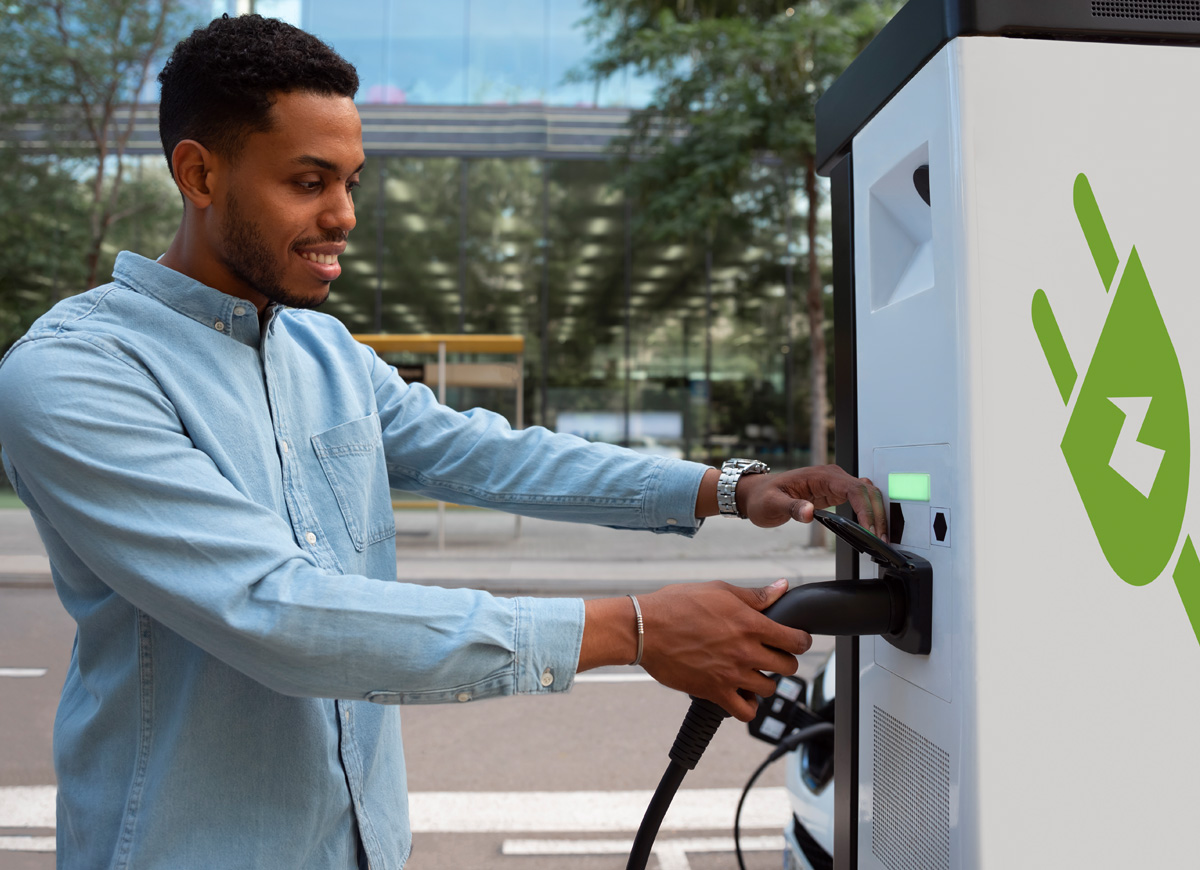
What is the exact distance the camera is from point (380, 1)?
13.2 m

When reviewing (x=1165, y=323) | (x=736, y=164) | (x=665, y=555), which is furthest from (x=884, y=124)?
(x=665, y=555)

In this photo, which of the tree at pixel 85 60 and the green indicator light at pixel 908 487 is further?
the tree at pixel 85 60

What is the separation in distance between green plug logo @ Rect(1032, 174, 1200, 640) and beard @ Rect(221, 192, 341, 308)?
0.85 m

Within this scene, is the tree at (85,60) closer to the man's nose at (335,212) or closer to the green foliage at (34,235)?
the green foliage at (34,235)

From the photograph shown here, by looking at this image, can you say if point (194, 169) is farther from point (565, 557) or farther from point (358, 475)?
point (565, 557)

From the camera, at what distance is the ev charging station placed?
938mm

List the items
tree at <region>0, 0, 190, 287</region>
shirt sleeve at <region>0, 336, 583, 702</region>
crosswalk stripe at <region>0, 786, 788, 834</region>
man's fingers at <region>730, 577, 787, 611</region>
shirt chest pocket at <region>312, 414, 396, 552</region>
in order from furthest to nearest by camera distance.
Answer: tree at <region>0, 0, 190, 287</region>
crosswalk stripe at <region>0, 786, 788, 834</region>
shirt chest pocket at <region>312, 414, 396, 552</region>
man's fingers at <region>730, 577, 787, 611</region>
shirt sleeve at <region>0, 336, 583, 702</region>

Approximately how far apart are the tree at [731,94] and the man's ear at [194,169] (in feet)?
24.2

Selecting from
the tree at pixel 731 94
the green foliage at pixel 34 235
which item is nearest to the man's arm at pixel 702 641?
the tree at pixel 731 94

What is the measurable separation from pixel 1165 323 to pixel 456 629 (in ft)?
2.55

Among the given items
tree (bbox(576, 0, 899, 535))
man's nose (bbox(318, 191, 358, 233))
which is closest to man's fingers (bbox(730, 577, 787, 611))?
man's nose (bbox(318, 191, 358, 233))

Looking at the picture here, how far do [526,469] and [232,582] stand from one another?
0.62 m

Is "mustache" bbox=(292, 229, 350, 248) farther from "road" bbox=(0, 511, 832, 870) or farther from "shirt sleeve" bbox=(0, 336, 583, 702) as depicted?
"road" bbox=(0, 511, 832, 870)

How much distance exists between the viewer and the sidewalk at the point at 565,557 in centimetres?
768
